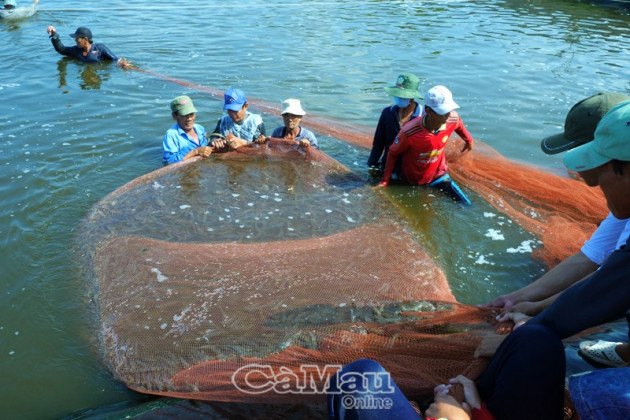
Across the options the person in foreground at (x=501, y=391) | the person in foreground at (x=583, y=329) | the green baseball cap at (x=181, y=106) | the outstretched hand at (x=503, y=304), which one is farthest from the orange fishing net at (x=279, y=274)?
the green baseball cap at (x=181, y=106)

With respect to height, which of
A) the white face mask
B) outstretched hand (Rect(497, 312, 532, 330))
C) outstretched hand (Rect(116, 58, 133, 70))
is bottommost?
outstretched hand (Rect(497, 312, 532, 330))

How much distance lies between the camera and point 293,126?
614 cm

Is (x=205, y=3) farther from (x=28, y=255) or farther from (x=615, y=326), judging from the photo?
(x=615, y=326)

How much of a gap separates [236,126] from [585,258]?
469 cm

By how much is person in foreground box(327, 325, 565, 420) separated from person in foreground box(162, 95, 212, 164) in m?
4.42

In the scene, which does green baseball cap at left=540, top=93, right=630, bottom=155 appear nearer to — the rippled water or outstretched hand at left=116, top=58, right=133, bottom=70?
the rippled water

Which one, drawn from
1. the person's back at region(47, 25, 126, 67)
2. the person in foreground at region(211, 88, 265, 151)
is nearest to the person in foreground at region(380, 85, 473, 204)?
the person in foreground at region(211, 88, 265, 151)

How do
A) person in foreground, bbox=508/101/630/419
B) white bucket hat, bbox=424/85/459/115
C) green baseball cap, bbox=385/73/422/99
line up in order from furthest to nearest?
green baseball cap, bbox=385/73/422/99, white bucket hat, bbox=424/85/459/115, person in foreground, bbox=508/101/630/419

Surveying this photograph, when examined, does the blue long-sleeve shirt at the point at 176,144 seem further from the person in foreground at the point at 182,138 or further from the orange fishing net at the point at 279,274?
the orange fishing net at the point at 279,274

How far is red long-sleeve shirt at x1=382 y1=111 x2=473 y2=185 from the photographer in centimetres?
551

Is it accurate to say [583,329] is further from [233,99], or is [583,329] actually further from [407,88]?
[233,99]

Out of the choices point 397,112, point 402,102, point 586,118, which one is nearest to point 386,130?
point 397,112

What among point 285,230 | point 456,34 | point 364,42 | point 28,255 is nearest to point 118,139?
point 28,255

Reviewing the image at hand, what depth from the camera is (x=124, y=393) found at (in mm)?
3160
